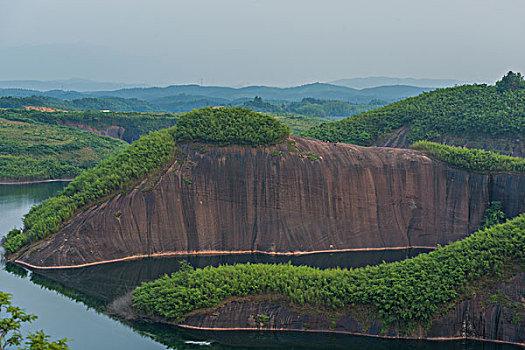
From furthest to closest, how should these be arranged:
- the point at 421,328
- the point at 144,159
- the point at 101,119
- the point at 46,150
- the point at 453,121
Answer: the point at 101,119
the point at 46,150
the point at 453,121
the point at 144,159
the point at 421,328

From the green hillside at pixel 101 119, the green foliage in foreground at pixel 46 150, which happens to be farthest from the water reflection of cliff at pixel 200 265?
the green hillside at pixel 101 119

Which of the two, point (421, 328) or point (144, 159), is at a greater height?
point (144, 159)

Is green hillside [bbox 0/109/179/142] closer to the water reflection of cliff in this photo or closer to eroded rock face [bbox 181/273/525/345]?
the water reflection of cliff

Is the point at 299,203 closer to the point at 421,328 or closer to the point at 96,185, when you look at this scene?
the point at 96,185

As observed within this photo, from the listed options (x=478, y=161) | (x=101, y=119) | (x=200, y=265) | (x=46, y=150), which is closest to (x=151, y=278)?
(x=200, y=265)

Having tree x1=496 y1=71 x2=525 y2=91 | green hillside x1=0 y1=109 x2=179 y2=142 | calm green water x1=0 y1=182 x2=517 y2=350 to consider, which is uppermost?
tree x1=496 y1=71 x2=525 y2=91

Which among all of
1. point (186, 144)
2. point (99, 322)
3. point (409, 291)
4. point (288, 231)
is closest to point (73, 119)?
point (186, 144)

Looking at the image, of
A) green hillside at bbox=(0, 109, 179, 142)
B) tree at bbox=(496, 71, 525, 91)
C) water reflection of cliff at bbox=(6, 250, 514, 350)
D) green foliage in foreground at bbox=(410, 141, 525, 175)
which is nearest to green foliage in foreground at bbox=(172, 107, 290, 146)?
water reflection of cliff at bbox=(6, 250, 514, 350)
